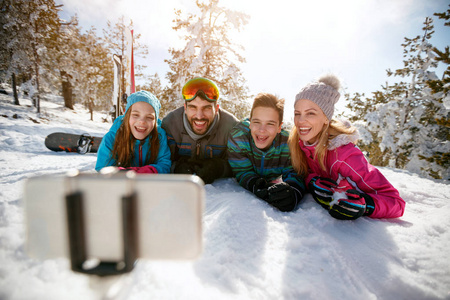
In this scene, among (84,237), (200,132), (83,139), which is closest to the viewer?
(84,237)

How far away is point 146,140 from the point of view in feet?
10.5

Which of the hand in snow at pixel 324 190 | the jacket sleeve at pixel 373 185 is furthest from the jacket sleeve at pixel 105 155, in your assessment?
the jacket sleeve at pixel 373 185

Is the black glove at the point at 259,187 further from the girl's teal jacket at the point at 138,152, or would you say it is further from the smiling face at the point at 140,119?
the smiling face at the point at 140,119

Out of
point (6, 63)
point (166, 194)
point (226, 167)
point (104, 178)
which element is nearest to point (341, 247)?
point (166, 194)

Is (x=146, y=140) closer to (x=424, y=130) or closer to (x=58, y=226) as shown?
(x=58, y=226)

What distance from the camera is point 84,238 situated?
26.3 inches

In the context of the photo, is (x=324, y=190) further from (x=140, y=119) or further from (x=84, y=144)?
(x=84, y=144)

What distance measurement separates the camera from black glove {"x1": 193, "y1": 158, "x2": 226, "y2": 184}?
3207mm

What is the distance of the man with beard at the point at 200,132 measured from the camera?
3422 millimetres

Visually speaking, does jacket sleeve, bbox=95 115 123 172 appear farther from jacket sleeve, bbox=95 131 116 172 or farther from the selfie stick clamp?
the selfie stick clamp

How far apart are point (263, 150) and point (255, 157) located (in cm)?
18

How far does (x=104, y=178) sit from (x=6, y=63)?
2289cm

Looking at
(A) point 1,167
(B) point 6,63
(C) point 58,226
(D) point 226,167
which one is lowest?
(A) point 1,167

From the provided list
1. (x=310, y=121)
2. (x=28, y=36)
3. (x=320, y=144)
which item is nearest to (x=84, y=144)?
(x=310, y=121)
